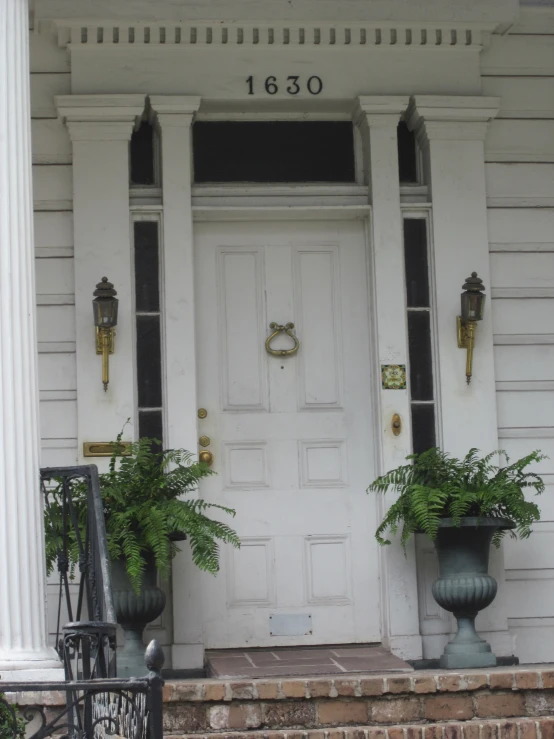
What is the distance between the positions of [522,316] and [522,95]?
1304mm

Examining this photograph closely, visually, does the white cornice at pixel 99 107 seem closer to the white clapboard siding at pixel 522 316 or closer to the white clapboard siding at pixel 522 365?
the white clapboard siding at pixel 522 316

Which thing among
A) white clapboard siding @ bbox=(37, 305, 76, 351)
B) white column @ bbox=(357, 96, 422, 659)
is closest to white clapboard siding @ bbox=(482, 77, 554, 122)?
white column @ bbox=(357, 96, 422, 659)

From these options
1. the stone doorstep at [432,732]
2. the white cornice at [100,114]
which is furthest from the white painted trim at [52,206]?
the stone doorstep at [432,732]

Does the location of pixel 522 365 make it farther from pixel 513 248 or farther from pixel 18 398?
pixel 18 398

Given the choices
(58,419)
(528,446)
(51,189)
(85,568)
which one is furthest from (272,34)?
(85,568)

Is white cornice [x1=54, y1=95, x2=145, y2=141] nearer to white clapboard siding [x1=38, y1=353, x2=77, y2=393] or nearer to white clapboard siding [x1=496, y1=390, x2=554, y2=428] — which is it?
white clapboard siding [x1=38, y1=353, x2=77, y2=393]

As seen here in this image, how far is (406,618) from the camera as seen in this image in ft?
22.6

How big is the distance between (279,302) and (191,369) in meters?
0.69

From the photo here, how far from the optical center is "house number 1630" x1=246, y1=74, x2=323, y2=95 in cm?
732

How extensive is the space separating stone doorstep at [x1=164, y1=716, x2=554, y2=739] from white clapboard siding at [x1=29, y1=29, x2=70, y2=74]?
3762 mm

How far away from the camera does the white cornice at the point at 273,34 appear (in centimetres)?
721

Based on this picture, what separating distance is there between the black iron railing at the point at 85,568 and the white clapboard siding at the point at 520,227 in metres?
2.77

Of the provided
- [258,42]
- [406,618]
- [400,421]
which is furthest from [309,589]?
[258,42]

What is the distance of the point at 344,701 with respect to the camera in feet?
18.4
